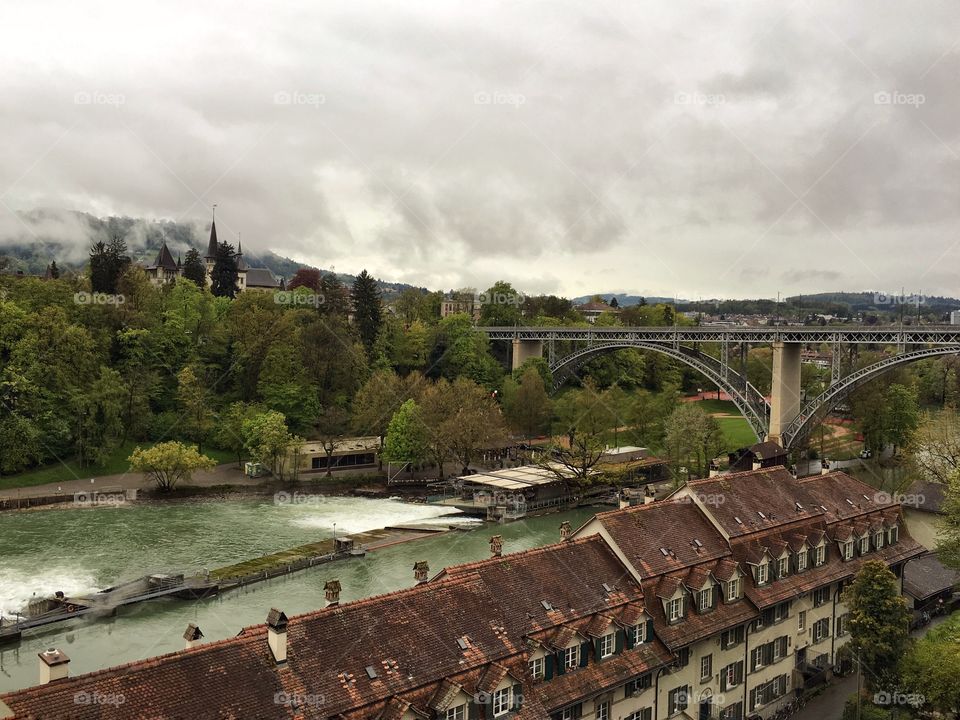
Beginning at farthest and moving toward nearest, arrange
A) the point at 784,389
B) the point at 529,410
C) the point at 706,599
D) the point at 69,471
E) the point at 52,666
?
the point at 529,410 < the point at 784,389 < the point at 69,471 < the point at 706,599 < the point at 52,666

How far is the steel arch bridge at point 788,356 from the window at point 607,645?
39107 mm

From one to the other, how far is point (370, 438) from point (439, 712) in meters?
50.3

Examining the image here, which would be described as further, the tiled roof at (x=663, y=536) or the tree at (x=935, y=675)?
the tiled roof at (x=663, y=536)

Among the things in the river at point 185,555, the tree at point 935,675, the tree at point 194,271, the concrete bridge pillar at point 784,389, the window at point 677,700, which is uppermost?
the tree at point 194,271

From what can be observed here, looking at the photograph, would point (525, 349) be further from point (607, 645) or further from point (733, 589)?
point (607, 645)

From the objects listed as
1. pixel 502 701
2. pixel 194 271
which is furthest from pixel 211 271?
pixel 502 701

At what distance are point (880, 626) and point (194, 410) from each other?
53.2m

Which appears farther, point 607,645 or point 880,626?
point 880,626

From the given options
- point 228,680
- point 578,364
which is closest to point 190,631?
point 228,680

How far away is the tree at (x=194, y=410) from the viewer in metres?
62.4

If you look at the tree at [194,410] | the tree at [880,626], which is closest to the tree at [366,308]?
the tree at [194,410]

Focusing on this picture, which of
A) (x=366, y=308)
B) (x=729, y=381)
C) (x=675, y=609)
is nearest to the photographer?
(x=675, y=609)

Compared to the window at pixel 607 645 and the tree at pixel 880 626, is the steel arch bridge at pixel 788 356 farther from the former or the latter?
the window at pixel 607 645

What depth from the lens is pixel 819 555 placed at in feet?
84.4
